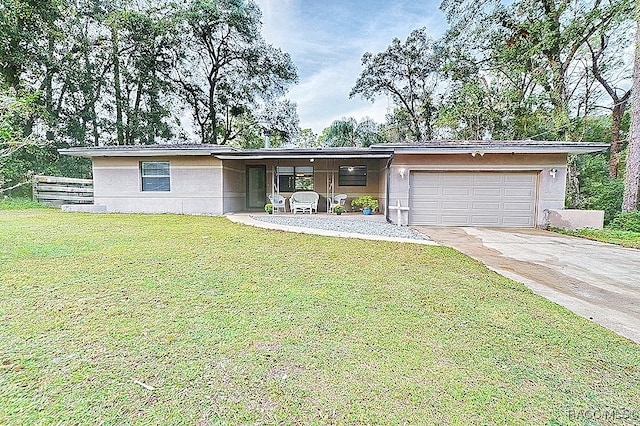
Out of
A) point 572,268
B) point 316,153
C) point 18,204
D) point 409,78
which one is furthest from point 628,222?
point 18,204

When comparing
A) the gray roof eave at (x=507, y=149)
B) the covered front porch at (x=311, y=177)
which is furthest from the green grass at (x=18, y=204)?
the gray roof eave at (x=507, y=149)

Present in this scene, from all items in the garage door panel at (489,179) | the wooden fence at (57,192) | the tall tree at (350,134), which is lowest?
the wooden fence at (57,192)

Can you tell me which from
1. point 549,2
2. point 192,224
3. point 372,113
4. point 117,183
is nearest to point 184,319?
point 192,224

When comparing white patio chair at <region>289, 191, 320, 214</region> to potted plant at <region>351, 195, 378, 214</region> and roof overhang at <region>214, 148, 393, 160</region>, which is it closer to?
potted plant at <region>351, 195, 378, 214</region>

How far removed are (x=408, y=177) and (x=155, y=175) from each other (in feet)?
30.7

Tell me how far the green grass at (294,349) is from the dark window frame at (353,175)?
9.29 metres

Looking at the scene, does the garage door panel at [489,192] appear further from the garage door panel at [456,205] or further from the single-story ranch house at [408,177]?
the garage door panel at [456,205]

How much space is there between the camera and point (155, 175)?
1193cm

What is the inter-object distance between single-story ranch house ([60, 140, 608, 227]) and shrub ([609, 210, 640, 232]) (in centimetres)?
158

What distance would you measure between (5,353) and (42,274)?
2.13 meters

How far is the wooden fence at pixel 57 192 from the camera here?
14000 millimetres

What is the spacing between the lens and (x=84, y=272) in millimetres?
3959

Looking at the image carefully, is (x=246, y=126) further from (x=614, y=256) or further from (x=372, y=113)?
(x=614, y=256)

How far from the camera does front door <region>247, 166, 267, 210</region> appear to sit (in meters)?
14.2
